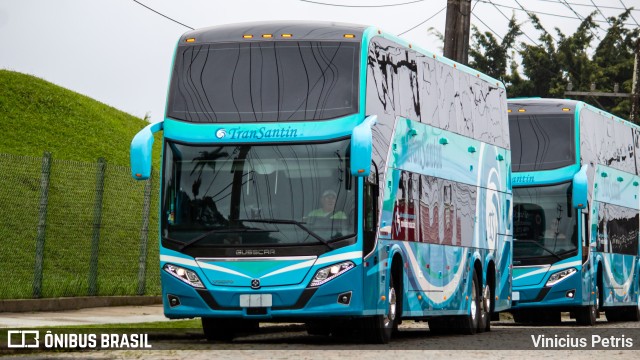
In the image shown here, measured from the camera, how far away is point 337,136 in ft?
56.4

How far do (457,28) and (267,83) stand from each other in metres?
10.6

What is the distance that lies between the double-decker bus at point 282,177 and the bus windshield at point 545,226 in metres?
8.89

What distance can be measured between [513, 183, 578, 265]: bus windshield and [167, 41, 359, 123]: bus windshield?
34.8ft

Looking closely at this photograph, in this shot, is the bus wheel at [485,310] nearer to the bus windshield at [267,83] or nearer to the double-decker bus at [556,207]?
the double-decker bus at [556,207]

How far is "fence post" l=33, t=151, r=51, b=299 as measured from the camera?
21.4 meters

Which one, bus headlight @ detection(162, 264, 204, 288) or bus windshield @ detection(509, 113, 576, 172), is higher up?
bus windshield @ detection(509, 113, 576, 172)

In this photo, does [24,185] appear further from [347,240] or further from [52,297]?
[347,240]

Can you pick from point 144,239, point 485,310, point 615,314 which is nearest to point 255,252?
point 485,310

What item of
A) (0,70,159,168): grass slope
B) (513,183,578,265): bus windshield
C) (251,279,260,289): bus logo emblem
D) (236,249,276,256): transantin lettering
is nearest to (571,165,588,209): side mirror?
(513,183,578,265): bus windshield

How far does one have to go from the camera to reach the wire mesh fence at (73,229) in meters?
21.9

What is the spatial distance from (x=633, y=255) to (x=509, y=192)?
890 centimetres

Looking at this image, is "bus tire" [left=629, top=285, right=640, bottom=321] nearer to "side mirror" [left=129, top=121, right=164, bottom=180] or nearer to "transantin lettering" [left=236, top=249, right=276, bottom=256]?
"transantin lettering" [left=236, top=249, right=276, bottom=256]

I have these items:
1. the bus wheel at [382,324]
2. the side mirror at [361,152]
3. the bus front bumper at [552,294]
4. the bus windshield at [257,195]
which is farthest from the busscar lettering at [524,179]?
the side mirror at [361,152]

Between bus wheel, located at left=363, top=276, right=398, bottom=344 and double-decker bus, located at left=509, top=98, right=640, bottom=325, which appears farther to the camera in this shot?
double-decker bus, located at left=509, top=98, right=640, bottom=325
